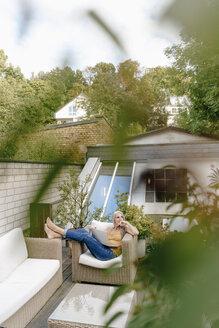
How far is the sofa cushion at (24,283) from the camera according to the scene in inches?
81.4

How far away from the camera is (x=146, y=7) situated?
245mm

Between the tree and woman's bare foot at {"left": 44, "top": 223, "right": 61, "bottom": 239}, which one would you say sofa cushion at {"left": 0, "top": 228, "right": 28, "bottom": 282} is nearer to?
woman's bare foot at {"left": 44, "top": 223, "right": 61, "bottom": 239}

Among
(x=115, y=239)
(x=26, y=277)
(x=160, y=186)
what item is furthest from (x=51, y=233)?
(x=160, y=186)

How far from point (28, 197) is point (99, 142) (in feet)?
0.35

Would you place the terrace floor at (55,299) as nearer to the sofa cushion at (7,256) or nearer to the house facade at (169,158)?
the sofa cushion at (7,256)

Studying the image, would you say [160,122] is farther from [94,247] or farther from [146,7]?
[94,247]

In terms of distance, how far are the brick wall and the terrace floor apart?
2550mm

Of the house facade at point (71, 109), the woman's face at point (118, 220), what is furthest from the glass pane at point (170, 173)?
the woman's face at point (118, 220)

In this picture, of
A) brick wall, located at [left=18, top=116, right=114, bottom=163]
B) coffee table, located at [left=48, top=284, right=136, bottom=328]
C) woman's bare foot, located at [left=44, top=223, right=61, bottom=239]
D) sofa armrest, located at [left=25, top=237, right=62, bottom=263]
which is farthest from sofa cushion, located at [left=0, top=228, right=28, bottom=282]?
brick wall, located at [left=18, top=116, right=114, bottom=163]

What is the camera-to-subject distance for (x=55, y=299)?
2.85 m

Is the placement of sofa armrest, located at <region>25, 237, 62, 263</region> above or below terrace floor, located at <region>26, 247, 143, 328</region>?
above

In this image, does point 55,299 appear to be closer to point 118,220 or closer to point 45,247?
point 45,247

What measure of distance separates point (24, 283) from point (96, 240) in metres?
1.08

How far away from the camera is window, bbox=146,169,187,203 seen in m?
0.28
